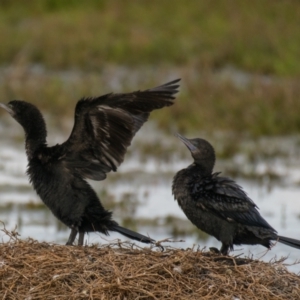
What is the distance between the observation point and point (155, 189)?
12258 mm

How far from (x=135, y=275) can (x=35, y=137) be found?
184cm

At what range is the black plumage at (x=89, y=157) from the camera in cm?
746

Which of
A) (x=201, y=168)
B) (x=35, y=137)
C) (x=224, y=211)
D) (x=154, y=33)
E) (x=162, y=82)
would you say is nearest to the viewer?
(x=224, y=211)

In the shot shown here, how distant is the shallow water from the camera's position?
10617mm

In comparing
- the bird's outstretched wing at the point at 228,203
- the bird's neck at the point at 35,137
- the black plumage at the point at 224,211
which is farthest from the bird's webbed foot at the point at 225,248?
the bird's neck at the point at 35,137

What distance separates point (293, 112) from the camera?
14664 mm

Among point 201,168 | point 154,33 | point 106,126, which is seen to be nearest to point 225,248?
point 201,168

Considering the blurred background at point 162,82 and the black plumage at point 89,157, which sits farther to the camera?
the blurred background at point 162,82

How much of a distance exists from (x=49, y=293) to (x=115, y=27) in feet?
48.4

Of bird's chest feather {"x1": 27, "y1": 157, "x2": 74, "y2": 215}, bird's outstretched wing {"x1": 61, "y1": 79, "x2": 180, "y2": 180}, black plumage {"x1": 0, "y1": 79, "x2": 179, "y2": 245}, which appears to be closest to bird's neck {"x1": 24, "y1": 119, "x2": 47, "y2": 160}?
black plumage {"x1": 0, "y1": 79, "x2": 179, "y2": 245}

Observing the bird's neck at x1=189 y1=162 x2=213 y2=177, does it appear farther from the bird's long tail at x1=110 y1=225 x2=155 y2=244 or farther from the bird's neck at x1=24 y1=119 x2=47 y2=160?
the bird's neck at x1=24 y1=119 x2=47 y2=160

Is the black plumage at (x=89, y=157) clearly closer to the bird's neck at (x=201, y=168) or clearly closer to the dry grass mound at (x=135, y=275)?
the bird's neck at (x=201, y=168)

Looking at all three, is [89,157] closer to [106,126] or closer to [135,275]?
[106,126]

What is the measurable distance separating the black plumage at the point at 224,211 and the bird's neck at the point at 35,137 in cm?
A: 117
